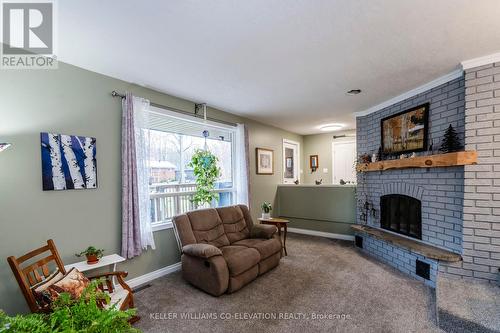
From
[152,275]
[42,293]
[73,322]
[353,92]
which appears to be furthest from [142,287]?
[353,92]

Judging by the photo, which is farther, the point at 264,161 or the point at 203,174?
the point at 264,161

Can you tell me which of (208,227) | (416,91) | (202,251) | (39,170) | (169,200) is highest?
(416,91)

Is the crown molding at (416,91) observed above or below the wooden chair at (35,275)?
above

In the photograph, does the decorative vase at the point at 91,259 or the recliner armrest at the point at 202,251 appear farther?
the recliner armrest at the point at 202,251

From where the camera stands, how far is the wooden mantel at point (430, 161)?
2555 millimetres

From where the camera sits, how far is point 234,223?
12.3 ft

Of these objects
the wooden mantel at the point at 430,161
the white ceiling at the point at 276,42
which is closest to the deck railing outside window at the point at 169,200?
the white ceiling at the point at 276,42

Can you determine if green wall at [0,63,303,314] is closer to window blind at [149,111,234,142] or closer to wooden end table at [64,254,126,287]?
wooden end table at [64,254,126,287]

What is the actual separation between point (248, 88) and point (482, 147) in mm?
2766

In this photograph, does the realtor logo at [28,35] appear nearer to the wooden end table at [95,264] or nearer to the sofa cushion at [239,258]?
the wooden end table at [95,264]

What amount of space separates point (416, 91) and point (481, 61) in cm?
88

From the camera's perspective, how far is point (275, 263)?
11.3ft

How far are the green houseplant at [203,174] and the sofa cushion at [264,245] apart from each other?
3.03 feet

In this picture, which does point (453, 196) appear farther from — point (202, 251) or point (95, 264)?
point (95, 264)
